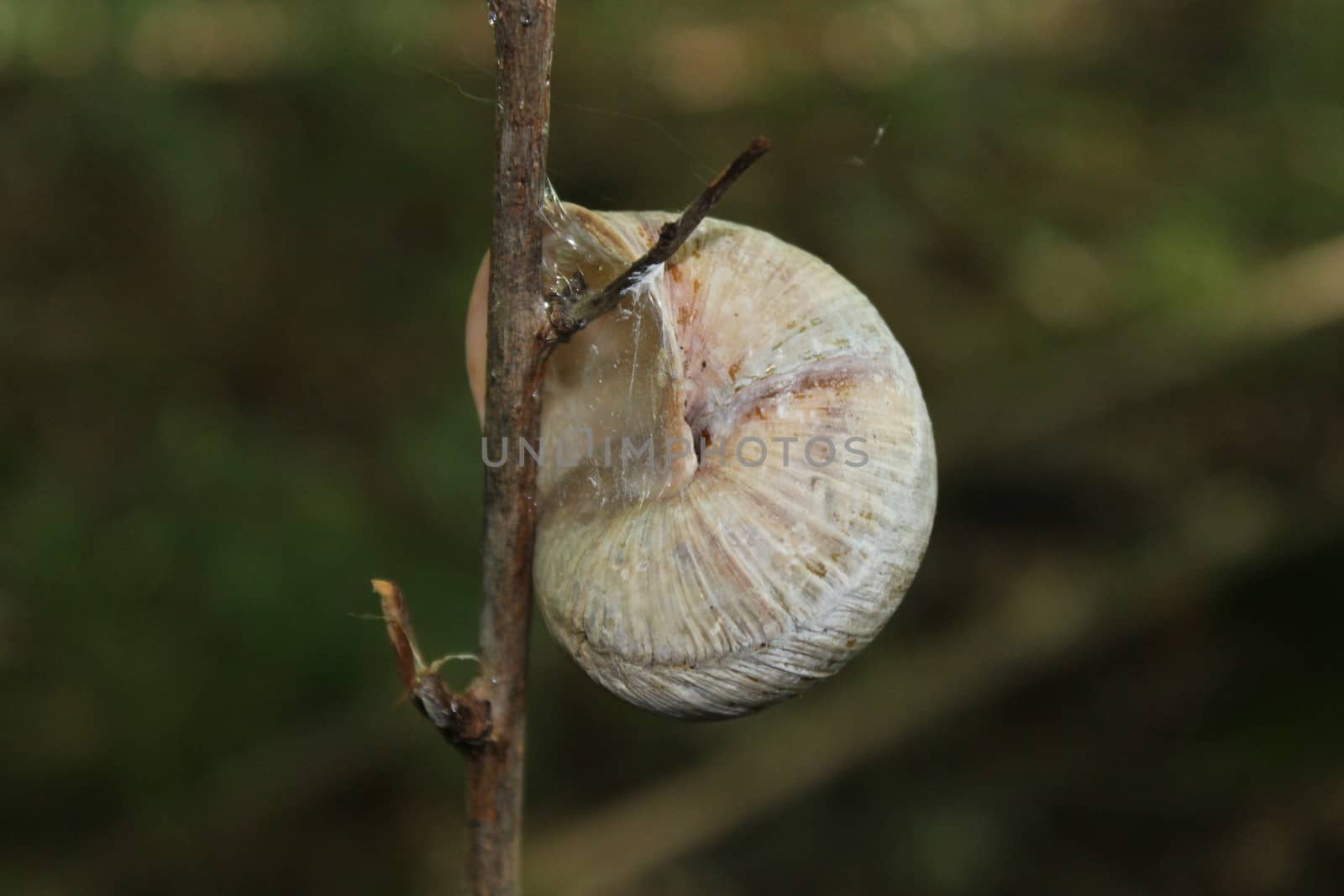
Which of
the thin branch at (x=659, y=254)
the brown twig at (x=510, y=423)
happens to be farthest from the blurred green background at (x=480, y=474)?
the thin branch at (x=659, y=254)

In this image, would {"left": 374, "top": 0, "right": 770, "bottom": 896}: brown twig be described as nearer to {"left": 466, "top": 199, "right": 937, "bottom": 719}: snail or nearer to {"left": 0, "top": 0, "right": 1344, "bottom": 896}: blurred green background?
{"left": 466, "top": 199, "right": 937, "bottom": 719}: snail

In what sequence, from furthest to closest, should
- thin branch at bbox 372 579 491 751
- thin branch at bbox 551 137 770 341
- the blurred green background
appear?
the blurred green background < thin branch at bbox 372 579 491 751 < thin branch at bbox 551 137 770 341

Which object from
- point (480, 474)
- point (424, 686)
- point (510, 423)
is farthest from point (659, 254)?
point (480, 474)

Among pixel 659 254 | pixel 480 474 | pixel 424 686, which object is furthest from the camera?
pixel 480 474

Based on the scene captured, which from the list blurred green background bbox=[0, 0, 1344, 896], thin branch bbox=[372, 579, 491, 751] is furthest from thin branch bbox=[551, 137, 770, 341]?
blurred green background bbox=[0, 0, 1344, 896]

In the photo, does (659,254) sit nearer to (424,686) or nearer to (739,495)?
(739,495)

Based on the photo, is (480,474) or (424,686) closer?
(424,686)

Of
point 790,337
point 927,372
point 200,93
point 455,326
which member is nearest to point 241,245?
point 200,93

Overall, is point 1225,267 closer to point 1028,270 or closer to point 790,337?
point 1028,270
